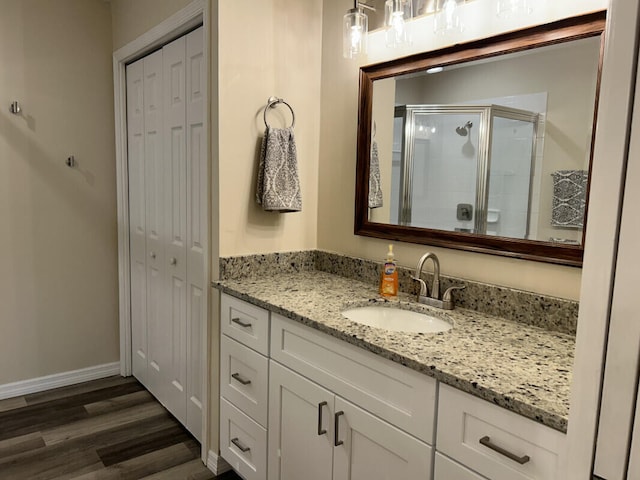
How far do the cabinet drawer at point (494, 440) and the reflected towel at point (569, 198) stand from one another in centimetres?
68

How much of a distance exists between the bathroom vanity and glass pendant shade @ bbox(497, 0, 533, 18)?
97 cm

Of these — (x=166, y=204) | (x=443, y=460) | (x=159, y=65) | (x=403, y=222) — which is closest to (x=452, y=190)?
(x=403, y=222)

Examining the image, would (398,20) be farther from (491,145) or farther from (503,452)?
(503,452)

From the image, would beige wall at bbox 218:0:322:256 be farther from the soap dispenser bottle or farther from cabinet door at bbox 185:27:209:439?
the soap dispenser bottle

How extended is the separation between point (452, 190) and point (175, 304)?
1.53m

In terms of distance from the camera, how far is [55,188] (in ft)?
9.04

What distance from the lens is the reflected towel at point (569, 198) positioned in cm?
139

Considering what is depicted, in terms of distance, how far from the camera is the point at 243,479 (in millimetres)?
2051

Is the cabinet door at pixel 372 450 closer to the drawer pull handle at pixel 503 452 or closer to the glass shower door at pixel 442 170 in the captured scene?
the drawer pull handle at pixel 503 452

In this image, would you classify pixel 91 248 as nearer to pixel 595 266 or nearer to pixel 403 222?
pixel 403 222

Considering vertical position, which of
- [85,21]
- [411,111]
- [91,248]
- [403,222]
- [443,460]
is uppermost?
[85,21]

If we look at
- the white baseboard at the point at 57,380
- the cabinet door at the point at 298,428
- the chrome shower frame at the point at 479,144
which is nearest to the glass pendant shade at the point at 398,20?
the chrome shower frame at the point at 479,144

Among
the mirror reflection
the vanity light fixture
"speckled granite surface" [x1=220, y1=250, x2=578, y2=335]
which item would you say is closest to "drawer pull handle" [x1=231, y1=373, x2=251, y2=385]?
"speckled granite surface" [x1=220, y1=250, x2=578, y2=335]

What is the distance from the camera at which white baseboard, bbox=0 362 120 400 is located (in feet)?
9.05
